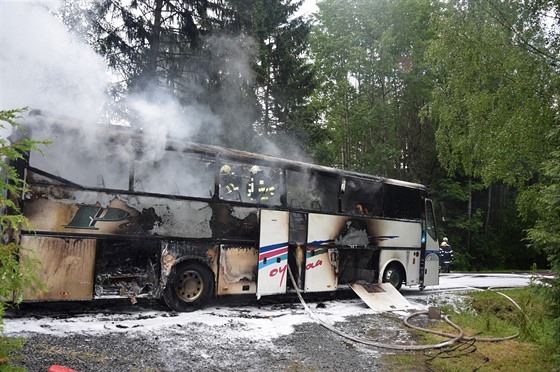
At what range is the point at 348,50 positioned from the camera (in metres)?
27.6

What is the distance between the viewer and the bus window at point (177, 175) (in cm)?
835

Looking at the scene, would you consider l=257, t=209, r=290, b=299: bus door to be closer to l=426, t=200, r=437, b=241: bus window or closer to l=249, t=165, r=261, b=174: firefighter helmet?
l=249, t=165, r=261, b=174: firefighter helmet

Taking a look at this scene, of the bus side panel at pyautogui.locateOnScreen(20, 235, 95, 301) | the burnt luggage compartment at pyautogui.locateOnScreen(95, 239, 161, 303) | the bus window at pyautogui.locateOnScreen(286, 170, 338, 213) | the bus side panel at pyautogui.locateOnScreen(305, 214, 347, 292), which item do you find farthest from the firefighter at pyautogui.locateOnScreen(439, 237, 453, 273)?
the bus side panel at pyautogui.locateOnScreen(20, 235, 95, 301)

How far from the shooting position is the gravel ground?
538 centimetres

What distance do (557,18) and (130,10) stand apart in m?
13.2

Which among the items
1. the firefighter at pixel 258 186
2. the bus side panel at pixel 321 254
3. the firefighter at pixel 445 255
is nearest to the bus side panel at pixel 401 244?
the bus side panel at pixel 321 254

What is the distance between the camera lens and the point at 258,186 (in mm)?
9758

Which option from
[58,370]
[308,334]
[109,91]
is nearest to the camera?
[58,370]

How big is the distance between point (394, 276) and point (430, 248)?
5.48 feet

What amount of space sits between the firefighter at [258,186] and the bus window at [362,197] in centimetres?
215

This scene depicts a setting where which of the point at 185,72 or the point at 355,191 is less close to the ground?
the point at 185,72

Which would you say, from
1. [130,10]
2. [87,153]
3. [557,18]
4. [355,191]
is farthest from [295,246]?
[557,18]

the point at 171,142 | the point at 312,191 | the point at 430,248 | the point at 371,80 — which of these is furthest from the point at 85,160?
the point at 371,80

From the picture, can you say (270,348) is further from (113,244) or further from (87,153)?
(87,153)
